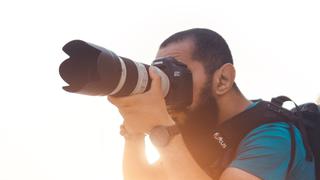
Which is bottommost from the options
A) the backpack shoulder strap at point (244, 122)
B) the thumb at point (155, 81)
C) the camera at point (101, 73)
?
the backpack shoulder strap at point (244, 122)

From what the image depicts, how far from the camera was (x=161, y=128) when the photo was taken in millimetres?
2881

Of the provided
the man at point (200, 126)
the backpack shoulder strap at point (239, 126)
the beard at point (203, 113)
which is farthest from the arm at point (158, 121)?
the beard at point (203, 113)

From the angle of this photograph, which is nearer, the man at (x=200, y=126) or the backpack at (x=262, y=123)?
the man at (x=200, y=126)

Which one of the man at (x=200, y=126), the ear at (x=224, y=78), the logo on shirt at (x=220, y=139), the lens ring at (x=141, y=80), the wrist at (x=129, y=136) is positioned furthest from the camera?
the wrist at (x=129, y=136)

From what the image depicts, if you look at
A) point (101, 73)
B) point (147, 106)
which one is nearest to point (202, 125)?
Result: point (147, 106)

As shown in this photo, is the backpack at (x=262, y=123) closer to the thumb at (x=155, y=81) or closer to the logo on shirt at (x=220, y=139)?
the logo on shirt at (x=220, y=139)

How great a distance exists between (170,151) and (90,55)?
30.6 inches

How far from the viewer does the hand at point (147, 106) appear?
110 inches

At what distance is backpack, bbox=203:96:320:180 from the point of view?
325 centimetres

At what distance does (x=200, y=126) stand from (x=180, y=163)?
723mm

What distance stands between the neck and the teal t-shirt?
1.23 feet

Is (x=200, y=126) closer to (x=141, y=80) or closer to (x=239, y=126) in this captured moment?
(x=239, y=126)

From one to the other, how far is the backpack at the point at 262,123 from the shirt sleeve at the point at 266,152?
0.34ft

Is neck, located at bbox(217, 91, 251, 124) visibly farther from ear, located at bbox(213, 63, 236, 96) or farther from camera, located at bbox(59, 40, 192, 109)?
camera, located at bbox(59, 40, 192, 109)
